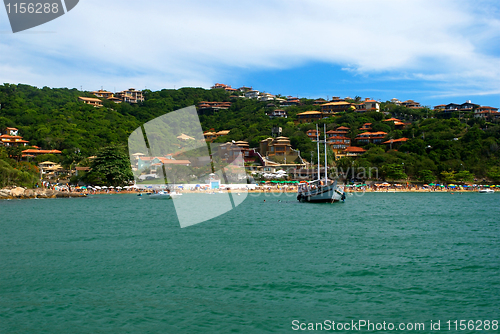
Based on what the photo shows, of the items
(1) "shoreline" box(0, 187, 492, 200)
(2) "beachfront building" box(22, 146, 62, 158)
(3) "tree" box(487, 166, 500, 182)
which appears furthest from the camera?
(2) "beachfront building" box(22, 146, 62, 158)

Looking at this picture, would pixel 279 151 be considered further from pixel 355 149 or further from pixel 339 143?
pixel 355 149

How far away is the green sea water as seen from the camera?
8.26 meters

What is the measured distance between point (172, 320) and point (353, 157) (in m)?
61.0

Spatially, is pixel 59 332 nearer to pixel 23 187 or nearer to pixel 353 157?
pixel 23 187

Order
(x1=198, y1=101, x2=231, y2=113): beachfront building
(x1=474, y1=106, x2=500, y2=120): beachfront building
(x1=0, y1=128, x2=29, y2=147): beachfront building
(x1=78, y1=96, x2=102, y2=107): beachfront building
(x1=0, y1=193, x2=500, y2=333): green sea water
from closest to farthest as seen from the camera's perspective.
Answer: (x1=0, y1=193, x2=500, y2=333): green sea water → (x1=0, y1=128, x2=29, y2=147): beachfront building → (x1=474, y1=106, x2=500, y2=120): beachfront building → (x1=78, y1=96, x2=102, y2=107): beachfront building → (x1=198, y1=101, x2=231, y2=113): beachfront building

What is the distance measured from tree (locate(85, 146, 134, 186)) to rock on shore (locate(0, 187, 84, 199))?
3578mm

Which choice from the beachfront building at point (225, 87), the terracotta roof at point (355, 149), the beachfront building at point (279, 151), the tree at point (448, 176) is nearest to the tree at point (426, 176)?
the tree at point (448, 176)

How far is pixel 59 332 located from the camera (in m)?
7.58

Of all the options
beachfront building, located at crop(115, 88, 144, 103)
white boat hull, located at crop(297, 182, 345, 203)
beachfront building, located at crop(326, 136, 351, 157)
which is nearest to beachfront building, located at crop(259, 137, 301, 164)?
beachfront building, located at crop(326, 136, 351, 157)

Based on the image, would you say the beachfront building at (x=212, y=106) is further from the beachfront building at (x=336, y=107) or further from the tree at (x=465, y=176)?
the tree at (x=465, y=176)

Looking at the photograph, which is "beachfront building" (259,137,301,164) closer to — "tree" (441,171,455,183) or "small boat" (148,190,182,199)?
"tree" (441,171,455,183)

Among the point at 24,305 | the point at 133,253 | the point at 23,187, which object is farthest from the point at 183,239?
the point at 23,187

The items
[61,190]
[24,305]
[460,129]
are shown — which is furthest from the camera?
[460,129]

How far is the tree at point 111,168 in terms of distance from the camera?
162 feet
